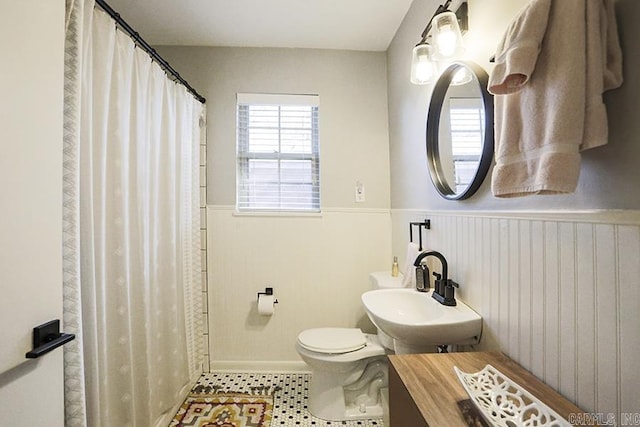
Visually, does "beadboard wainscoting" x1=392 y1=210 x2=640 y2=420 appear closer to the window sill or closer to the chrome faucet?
the chrome faucet

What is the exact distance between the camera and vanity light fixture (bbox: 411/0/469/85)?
3.79ft

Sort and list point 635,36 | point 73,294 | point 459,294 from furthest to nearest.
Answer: point 459,294
point 73,294
point 635,36

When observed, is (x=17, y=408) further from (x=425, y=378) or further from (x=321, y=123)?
(x=321, y=123)

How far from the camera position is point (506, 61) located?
0.68 m

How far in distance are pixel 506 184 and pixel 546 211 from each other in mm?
184

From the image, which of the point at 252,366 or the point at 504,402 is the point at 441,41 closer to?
the point at 504,402

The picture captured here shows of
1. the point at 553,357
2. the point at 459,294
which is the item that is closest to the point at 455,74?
the point at 459,294

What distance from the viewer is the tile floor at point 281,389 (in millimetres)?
1661

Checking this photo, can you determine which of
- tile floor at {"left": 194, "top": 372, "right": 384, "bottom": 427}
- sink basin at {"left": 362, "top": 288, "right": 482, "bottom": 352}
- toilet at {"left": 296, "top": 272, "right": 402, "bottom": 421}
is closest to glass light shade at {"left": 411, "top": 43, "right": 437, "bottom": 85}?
sink basin at {"left": 362, "top": 288, "right": 482, "bottom": 352}

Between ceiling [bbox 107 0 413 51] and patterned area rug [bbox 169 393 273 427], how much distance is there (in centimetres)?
253

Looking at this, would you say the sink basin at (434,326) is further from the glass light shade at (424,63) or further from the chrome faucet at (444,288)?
the glass light shade at (424,63)

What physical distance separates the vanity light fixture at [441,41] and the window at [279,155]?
1001 millimetres

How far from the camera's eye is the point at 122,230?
123 centimetres

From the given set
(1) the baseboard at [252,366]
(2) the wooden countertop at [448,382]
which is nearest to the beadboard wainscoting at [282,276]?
(1) the baseboard at [252,366]
